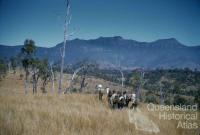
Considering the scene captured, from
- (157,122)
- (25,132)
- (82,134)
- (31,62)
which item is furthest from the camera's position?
(31,62)

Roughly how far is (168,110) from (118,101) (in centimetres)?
236

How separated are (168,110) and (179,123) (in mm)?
3356

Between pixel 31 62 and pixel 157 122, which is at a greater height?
pixel 31 62

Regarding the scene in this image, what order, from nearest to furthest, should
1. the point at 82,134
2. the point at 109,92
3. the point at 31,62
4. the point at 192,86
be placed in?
the point at 82,134
the point at 109,92
the point at 31,62
the point at 192,86

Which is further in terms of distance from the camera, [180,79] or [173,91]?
[180,79]

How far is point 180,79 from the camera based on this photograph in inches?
5650

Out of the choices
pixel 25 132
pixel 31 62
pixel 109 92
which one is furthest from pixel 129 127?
pixel 31 62

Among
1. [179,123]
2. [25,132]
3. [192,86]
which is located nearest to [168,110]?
[179,123]

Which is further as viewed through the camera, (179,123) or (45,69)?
(45,69)

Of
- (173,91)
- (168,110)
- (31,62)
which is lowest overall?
(173,91)

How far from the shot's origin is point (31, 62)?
1994 inches

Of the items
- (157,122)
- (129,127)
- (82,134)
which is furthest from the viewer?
(157,122)

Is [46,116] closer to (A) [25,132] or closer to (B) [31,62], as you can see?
(A) [25,132]

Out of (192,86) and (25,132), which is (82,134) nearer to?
(25,132)
